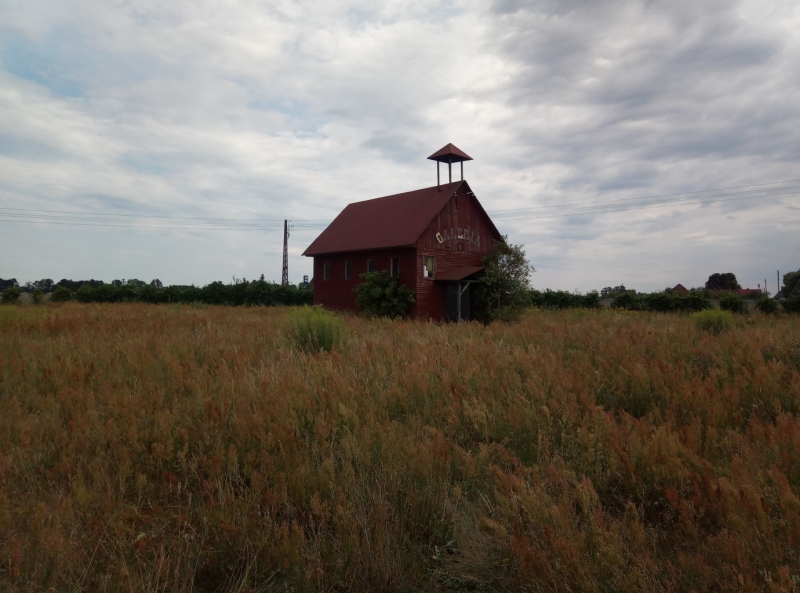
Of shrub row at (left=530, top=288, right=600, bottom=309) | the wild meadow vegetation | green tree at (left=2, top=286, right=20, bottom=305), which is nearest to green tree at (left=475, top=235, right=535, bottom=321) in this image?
shrub row at (left=530, top=288, right=600, bottom=309)

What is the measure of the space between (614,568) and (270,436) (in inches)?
110

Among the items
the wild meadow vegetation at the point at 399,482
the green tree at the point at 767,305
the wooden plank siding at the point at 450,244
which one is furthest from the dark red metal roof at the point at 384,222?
the green tree at the point at 767,305

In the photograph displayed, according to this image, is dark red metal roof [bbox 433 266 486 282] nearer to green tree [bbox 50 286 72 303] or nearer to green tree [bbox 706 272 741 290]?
green tree [bbox 50 286 72 303]

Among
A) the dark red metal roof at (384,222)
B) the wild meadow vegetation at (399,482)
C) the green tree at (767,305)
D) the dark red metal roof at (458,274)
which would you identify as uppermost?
the dark red metal roof at (384,222)

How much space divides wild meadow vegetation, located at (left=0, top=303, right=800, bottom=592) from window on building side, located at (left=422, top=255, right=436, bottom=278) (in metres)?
17.3

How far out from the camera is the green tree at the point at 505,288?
80.5ft

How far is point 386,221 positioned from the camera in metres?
27.1

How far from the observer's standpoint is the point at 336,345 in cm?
910

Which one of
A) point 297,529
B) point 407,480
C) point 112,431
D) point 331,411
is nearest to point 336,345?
point 331,411

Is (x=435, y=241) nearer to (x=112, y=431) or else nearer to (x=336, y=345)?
(x=336, y=345)

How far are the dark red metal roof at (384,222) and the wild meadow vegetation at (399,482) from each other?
18125mm

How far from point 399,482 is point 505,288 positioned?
72.2 ft

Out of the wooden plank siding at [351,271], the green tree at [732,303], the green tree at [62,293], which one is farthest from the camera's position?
the green tree at [62,293]

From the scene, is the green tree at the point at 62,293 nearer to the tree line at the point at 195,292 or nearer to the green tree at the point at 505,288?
the tree line at the point at 195,292
